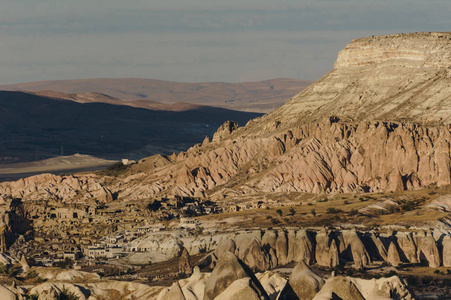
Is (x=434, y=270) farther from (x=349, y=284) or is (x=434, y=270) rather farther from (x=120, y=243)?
(x=349, y=284)

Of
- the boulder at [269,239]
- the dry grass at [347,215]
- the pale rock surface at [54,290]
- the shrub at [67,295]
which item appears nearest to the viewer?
the pale rock surface at [54,290]

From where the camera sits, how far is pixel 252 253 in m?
152

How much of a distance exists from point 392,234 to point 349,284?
8334 cm

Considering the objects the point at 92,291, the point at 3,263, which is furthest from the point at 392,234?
the point at 92,291

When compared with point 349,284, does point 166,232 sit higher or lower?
lower

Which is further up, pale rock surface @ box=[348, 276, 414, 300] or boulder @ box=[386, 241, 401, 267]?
pale rock surface @ box=[348, 276, 414, 300]

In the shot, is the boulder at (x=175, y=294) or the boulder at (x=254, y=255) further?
the boulder at (x=254, y=255)

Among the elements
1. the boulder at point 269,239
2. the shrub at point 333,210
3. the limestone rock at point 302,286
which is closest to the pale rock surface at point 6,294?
the limestone rock at point 302,286

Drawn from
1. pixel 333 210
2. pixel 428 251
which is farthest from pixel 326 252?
pixel 333 210

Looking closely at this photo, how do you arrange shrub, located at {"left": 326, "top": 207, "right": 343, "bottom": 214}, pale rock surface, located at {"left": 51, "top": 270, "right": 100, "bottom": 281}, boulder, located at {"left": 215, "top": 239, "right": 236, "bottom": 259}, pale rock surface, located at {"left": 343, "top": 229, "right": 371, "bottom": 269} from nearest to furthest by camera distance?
pale rock surface, located at {"left": 51, "top": 270, "right": 100, "bottom": 281}, pale rock surface, located at {"left": 343, "top": 229, "right": 371, "bottom": 269}, boulder, located at {"left": 215, "top": 239, "right": 236, "bottom": 259}, shrub, located at {"left": 326, "top": 207, "right": 343, "bottom": 214}

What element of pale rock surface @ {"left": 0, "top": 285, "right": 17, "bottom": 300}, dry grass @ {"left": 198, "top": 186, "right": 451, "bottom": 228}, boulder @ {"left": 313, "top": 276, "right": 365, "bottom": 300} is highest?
boulder @ {"left": 313, "top": 276, "right": 365, "bottom": 300}

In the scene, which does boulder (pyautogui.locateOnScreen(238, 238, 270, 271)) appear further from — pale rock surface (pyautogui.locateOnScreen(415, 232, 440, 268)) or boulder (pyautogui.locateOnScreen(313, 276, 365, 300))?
boulder (pyautogui.locateOnScreen(313, 276, 365, 300))

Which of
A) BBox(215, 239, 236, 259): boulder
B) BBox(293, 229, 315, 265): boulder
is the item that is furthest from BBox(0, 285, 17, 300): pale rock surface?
BBox(293, 229, 315, 265): boulder

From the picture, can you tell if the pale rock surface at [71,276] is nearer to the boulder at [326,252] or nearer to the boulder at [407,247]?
the boulder at [326,252]
